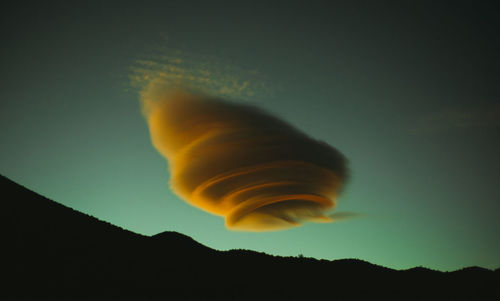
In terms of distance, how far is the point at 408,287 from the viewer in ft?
108

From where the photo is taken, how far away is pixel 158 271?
1010 inches

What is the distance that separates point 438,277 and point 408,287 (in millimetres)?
8407

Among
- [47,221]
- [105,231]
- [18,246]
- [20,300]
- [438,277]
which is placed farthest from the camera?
[438,277]

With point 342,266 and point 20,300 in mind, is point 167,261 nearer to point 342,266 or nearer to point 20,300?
point 20,300

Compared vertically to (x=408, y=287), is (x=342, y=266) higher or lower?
higher

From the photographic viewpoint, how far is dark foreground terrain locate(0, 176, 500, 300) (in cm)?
2028

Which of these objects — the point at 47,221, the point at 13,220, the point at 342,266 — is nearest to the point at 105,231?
the point at 47,221

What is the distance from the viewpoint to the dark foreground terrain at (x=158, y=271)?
2028 cm

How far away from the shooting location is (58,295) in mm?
17969

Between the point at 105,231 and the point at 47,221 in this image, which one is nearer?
the point at 47,221

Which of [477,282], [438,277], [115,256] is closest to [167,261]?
[115,256]

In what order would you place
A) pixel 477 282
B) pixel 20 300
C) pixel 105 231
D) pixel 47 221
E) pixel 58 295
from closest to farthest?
pixel 20 300 < pixel 58 295 < pixel 47 221 < pixel 105 231 < pixel 477 282

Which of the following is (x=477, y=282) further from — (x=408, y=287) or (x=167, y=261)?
(x=167, y=261)

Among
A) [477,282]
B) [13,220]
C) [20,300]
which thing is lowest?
[20,300]
